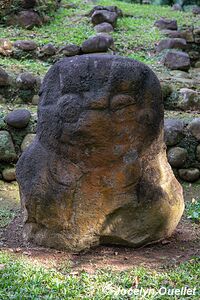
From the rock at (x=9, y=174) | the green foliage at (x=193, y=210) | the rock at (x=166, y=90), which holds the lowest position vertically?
the rock at (x=9, y=174)

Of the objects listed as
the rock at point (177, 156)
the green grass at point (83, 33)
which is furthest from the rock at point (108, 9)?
the rock at point (177, 156)

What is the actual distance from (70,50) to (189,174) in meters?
3.76

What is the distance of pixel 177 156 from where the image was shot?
606 centimetres

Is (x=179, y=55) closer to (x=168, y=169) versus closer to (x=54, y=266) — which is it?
(x=168, y=169)

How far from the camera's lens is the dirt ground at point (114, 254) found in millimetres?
3359

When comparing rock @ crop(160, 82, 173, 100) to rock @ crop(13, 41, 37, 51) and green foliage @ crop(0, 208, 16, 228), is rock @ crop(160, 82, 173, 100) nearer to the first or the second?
rock @ crop(13, 41, 37, 51)

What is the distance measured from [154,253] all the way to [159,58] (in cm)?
603

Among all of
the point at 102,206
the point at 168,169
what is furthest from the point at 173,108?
the point at 102,206

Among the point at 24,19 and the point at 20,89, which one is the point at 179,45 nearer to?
the point at 24,19

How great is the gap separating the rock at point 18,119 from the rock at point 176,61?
360 centimetres

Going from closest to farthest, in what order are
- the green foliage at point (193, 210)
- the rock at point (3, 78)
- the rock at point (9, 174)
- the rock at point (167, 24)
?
the green foliage at point (193, 210) → the rock at point (9, 174) → the rock at point (3, 78) → the rock at point (167, 24)

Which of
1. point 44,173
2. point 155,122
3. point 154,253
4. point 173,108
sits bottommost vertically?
point 173,108

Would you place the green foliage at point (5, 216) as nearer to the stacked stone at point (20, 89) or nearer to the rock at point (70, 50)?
the stacked stone at point (20, 89)

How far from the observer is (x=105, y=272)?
126 inches
